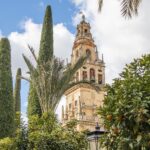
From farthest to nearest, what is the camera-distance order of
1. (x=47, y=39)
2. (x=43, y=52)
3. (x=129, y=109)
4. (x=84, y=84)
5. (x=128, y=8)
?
1. (x=84, y=84)
2. (x=47, y=39)
3. (x=43, y=52)
4. (x=128, y=8)
5. (x=129, y=109)

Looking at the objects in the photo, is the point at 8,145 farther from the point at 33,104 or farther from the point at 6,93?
the point at 6,93

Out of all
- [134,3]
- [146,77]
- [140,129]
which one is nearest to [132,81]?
[146,77]

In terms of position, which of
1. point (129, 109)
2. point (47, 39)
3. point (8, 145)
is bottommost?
point (8, 145)

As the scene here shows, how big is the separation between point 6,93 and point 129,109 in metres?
19.6

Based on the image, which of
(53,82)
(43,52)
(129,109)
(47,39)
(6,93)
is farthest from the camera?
(6,93)

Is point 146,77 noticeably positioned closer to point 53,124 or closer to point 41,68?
point 53,124

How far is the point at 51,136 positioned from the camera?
1307 cm

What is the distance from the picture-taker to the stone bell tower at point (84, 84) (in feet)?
168

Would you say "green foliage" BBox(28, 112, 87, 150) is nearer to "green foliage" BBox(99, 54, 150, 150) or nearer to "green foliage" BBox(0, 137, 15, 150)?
"green foliage" BBox(0, 137, 15, 150)

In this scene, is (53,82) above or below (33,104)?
above

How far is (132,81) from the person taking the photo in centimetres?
784

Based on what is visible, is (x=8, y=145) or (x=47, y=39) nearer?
(x=8, y=145)

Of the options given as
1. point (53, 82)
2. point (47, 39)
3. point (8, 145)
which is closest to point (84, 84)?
point (47, 39)

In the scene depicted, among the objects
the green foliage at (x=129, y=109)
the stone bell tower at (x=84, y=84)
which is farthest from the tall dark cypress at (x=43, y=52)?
the stone bell tower at (x=84, y=84)
